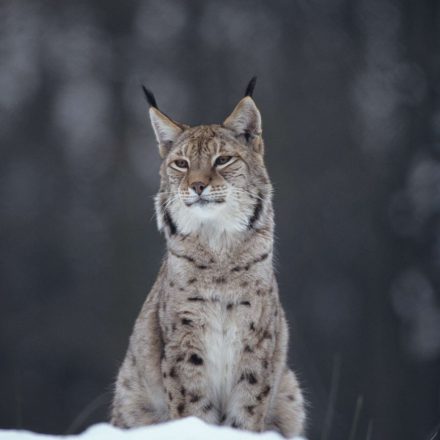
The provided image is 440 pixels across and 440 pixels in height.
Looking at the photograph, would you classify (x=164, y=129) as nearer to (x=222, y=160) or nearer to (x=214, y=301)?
(x=222, y=160)

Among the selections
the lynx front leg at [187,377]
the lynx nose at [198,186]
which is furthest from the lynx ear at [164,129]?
the lynx front leg at [187,377]

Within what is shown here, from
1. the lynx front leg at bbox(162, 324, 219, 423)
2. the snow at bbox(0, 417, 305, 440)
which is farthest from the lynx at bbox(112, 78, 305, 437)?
the snow at bbox(0, 417, 305, 440)

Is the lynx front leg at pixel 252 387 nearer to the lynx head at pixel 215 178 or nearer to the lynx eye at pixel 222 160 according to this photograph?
the lynx head at pixel 215 178

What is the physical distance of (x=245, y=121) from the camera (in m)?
5.69

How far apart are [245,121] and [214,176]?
0.50 meters

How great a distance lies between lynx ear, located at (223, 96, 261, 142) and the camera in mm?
5621

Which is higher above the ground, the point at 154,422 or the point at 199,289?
the point at 199,289

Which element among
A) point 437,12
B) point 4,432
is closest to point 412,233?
point 437,12

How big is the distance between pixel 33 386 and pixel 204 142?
758 centimetres

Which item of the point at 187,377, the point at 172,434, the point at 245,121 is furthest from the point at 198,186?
the point at 172,434

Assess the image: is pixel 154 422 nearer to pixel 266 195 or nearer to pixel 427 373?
pixel 266 195

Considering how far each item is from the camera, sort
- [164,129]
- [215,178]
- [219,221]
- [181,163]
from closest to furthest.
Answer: [215,178]
[219,221]
[181,163]
[164,129]

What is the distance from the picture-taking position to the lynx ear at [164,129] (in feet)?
18.9

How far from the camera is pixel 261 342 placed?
5.31m
